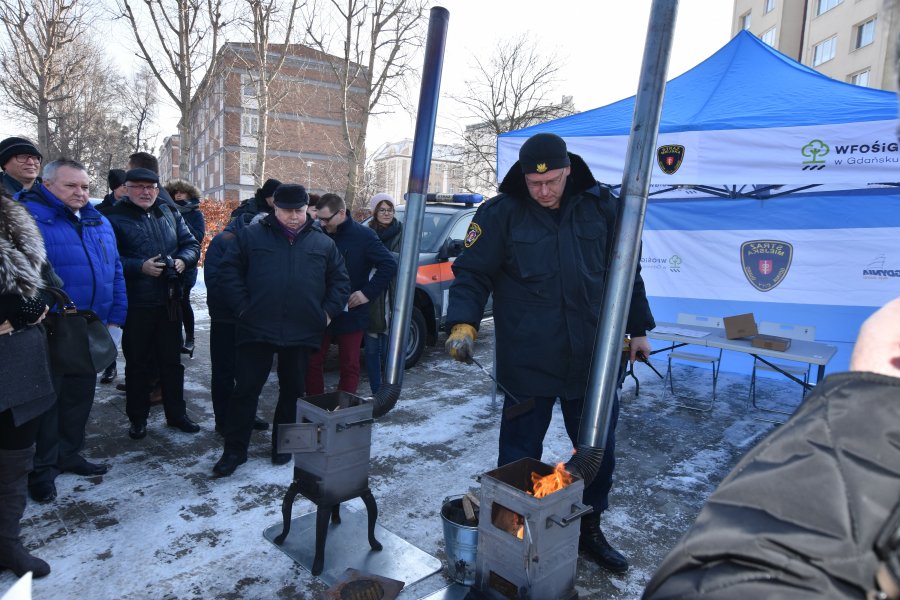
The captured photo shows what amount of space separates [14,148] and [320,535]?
335cm

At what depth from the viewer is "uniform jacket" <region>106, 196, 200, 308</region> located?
13.3 feet

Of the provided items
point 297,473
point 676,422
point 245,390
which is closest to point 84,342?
point 245,390

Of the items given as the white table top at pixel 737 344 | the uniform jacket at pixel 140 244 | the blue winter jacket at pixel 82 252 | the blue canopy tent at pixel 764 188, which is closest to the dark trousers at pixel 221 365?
the uniform jacket at pixel 140 244

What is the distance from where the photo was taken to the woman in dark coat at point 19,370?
2.42 meters

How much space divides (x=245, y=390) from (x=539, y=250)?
221 centimetres

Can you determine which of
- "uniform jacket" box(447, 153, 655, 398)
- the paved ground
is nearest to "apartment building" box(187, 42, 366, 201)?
the paved ground

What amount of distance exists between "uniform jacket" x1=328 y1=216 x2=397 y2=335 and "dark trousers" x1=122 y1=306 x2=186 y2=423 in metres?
1.20

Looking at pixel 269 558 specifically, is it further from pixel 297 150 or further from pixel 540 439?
pixel 297 150

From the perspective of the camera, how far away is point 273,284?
3.61m

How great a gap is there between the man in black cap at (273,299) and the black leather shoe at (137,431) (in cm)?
84

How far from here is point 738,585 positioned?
65 cm

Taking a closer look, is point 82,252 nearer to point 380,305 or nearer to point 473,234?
point 380,305

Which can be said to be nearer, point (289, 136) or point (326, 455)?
point (326, 455)

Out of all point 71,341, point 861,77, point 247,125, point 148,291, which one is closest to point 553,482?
point 71,341
